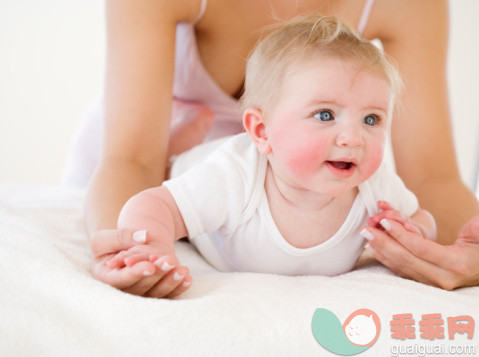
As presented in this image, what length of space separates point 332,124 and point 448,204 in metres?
0.47

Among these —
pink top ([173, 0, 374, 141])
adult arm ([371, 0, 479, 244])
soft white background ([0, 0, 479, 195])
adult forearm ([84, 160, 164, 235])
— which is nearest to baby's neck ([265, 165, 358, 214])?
adult forearm ([84, 160, 164, 235])

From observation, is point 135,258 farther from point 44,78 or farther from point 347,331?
point 44,78

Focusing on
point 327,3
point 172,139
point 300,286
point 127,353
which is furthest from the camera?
point 172,139

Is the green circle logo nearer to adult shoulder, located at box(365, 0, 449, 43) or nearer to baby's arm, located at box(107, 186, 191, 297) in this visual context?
baby's arm, located at box(107, 186, 191, 297)

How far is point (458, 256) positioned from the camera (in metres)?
0.85

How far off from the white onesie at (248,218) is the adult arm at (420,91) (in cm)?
30

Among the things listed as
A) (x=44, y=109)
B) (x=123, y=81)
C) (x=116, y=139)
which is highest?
(x=123, y=81)

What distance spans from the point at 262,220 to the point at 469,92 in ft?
8.68

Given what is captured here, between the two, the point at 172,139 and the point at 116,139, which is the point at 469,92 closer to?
the point at 172,139

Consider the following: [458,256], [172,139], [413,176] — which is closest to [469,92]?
[413,176]

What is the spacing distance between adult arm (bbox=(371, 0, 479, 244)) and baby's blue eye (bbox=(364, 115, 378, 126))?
0.42m

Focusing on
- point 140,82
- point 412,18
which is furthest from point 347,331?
point 412,18

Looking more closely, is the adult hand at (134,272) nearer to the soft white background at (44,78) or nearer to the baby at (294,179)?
the baby at (294,179)

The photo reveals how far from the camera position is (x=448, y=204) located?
1121mm
